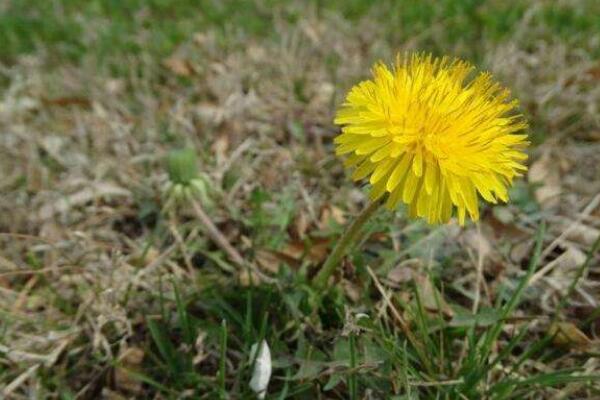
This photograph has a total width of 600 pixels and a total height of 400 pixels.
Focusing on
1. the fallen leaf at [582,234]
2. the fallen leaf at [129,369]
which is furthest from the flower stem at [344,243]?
the fallen leaf at [582,234]

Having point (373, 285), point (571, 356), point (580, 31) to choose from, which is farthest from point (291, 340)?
point (580, 31)

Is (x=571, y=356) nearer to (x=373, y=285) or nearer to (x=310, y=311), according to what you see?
(x=373, y=285)

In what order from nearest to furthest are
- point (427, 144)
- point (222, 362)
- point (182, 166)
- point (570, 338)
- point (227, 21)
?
1. point (427, 144)
2. point (222, 362)
3. point (570, 338)
4. point (182, 166)
5. point (227, 21)

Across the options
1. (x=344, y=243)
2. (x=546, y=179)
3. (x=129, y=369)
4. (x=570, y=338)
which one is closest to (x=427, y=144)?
(x=344, y=243)

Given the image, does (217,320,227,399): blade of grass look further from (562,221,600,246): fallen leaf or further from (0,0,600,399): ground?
(562,221,600,246): fallen leaf

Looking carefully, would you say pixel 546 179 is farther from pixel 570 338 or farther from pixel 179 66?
pixel 179 66

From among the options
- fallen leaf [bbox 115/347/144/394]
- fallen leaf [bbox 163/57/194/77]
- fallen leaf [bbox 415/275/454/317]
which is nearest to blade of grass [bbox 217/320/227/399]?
fallen leaf [bbox 115/347/144/394]
